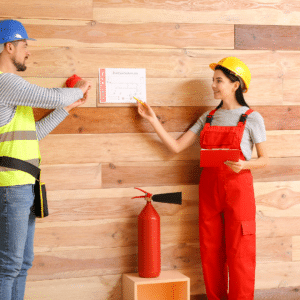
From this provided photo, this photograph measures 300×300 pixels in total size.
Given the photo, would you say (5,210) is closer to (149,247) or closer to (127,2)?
(149,247)

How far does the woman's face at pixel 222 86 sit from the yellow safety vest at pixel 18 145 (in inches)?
43.9

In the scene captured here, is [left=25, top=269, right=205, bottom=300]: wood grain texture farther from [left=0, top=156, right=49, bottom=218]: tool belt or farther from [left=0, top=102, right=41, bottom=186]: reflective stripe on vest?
[left=0, top=102, right=41, bottom=186]: reflective stripe on vest

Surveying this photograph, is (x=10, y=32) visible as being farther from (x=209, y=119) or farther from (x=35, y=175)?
(x=209, y=119)

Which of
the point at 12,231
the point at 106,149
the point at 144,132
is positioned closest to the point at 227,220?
the point at 144,132

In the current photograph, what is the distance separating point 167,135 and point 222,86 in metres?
0.45

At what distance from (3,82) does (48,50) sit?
2.07ft

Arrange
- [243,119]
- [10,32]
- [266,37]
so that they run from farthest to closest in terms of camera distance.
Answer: [266,37] → [243,119] → [10,32]

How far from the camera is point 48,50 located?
2.41m

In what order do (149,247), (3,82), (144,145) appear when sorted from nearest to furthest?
(3,82), (149,247), (144,145)

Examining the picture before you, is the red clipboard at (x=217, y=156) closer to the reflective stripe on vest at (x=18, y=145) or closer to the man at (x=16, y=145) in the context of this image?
the man at (x=16, y=145)

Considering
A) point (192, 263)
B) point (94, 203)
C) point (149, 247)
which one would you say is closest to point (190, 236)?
point (192, 263)

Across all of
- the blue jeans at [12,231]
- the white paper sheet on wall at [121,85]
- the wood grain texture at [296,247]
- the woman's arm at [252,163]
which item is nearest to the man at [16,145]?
the blue jeans at [12,231]

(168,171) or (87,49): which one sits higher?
(87,49)

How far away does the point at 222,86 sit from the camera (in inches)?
94.0
